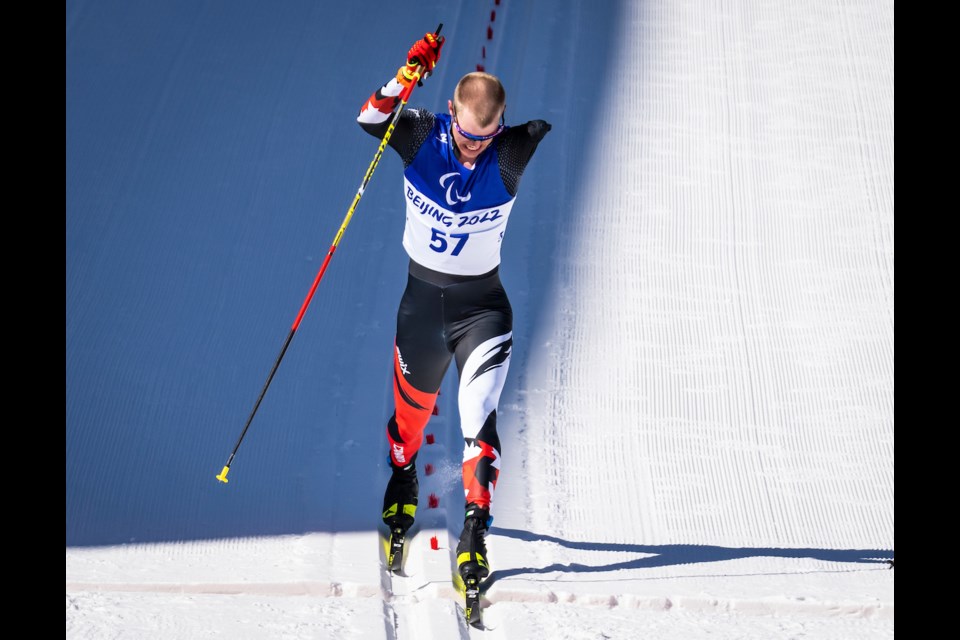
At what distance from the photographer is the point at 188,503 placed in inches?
138

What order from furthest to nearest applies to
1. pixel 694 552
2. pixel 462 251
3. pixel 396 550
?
pixel 694 552 → pixel 396 550 → pixel 462 251

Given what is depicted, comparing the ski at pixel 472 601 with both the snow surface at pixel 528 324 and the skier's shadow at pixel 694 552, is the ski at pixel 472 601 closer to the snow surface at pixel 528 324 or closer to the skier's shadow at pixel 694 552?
the snow surface at pixel 528 324

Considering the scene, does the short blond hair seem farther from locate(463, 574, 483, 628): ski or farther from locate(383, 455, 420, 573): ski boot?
locate(463, 574, 483, 628): ski

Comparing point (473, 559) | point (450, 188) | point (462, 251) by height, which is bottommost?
point (473, 559)

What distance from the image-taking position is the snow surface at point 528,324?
127 inches

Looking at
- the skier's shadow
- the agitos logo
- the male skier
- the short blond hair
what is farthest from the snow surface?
the short blond hair

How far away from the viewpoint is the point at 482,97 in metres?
2.91

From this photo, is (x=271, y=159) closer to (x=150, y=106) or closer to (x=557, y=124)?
(x=150, y=106)

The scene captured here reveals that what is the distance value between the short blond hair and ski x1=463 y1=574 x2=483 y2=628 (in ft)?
4.44

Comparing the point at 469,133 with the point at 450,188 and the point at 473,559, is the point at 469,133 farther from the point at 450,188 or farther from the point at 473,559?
the point at 473,559

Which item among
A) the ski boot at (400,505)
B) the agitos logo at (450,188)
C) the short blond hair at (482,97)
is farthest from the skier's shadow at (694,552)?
the short blond hair at (482,97)

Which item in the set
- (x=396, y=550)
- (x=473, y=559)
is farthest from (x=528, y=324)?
(x=473, y=559)

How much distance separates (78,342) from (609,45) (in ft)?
12.3

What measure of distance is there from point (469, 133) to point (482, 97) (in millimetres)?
114
